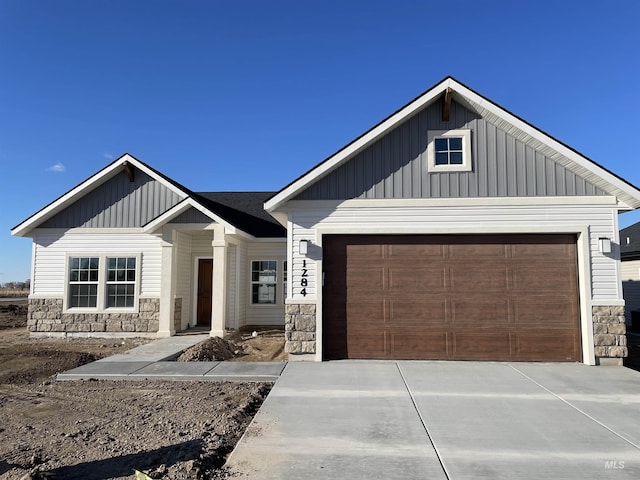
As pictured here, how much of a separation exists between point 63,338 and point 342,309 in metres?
9.81

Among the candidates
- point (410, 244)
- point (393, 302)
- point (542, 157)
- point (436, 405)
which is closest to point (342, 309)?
point (393, 302)

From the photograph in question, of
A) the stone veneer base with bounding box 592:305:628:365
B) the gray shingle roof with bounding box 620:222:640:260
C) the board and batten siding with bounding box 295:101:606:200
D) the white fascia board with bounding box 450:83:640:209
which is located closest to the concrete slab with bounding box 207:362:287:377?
the board and batten siding with bounding box 295:101:606:200

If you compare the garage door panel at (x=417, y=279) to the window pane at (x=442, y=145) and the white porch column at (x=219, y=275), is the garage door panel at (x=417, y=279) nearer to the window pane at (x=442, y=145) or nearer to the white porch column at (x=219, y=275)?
the window pane at (x=442, y=145)

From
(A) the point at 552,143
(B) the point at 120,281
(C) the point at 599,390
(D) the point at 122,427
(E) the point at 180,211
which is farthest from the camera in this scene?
(B) the point at 120,281

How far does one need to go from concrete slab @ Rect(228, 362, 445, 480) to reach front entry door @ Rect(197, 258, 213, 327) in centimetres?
829

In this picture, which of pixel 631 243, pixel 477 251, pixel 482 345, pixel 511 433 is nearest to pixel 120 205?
pixel 477 251

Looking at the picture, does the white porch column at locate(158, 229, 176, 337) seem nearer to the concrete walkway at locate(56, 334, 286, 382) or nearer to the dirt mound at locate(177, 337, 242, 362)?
the dirt mound at locate(177, 337, 242, 362)

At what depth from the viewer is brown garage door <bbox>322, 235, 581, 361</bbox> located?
29.0ft

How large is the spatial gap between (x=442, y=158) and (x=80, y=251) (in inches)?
462

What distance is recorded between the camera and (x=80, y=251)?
13.8 metres

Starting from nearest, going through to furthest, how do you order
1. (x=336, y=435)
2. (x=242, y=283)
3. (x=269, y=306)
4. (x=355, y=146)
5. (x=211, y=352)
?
(x=336, y=435) < (x=355, y=146) < (x=211, y=352) < (x=242, y=283) < (x=269, y=306)

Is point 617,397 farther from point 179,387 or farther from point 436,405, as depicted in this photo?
point 179,387

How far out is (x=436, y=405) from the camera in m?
6.04

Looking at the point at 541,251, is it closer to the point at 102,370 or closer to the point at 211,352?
the point at 211,352
